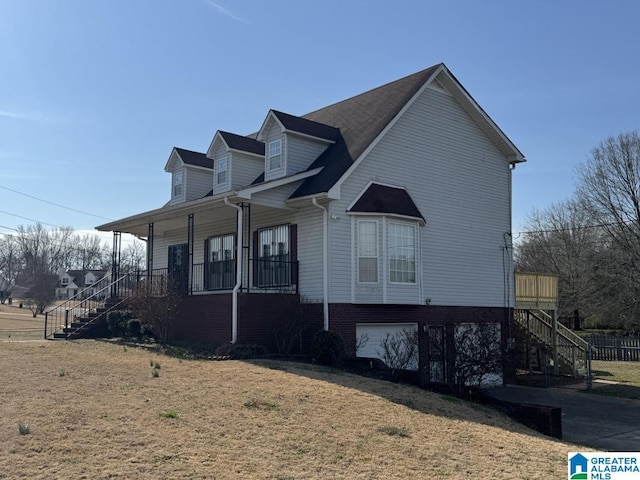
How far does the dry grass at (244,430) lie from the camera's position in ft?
23.5

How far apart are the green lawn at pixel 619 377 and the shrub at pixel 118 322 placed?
610 inches

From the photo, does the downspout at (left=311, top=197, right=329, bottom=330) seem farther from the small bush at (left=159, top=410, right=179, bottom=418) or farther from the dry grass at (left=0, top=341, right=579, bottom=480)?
the small bush at (left=159, top=410, right=179, bottom=418)

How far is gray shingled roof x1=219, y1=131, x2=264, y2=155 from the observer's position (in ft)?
68.5

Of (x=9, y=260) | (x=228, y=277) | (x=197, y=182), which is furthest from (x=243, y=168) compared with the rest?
(x=9, y=260)

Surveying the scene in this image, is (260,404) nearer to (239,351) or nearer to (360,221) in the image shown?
(239,351)

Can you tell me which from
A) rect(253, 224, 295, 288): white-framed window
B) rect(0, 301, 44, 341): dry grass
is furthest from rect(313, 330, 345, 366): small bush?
rect(0, 301, 44, 341): dry grass

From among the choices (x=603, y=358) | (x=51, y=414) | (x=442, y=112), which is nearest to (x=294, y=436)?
(x=51, y=414)

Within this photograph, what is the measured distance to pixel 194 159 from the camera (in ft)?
78.6

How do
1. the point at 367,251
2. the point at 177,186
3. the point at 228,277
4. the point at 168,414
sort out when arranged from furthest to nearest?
the point at 177,186 → the point at 228,277 → the point at 367,251 → the point at 168,414

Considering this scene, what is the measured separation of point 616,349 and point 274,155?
21.1 m

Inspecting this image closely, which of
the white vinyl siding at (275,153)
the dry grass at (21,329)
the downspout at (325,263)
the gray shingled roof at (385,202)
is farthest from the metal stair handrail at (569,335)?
the dry grass at (21,329)

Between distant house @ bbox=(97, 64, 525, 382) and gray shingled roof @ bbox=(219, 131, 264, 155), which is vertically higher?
gray shingled roof @ bbox=(219, 131, 264, 155)

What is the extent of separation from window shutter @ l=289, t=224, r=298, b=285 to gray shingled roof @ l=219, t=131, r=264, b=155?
12.5 ft

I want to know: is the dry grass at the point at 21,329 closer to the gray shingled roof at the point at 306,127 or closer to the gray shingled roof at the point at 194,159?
the gray shingled roof at the point at 194,159
